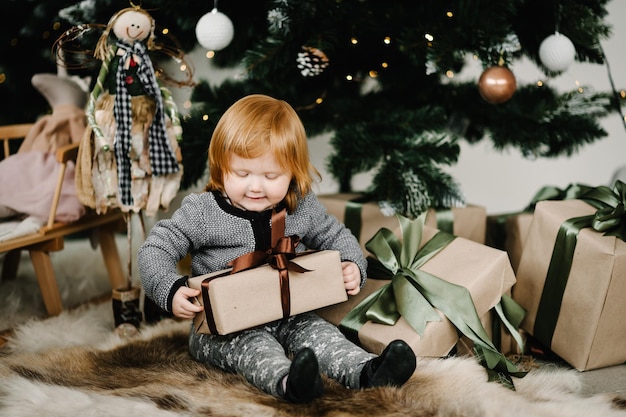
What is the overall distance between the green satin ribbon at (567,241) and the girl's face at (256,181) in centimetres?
57

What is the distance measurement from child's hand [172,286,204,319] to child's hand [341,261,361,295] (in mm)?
299

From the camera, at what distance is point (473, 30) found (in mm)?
1438

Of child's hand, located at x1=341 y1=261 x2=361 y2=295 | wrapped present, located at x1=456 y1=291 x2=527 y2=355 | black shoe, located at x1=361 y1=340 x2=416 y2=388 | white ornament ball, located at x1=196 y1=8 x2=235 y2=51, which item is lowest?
wrapped present, located at x1=456 y1=291 x2=527 y2=355

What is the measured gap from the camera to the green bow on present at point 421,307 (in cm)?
117

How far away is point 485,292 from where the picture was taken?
1.23 metres

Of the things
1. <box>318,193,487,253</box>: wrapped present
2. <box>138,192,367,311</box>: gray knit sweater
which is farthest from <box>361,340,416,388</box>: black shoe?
<box>318,193,487,253</box>: wrapped present

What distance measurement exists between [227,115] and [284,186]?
0.55ft

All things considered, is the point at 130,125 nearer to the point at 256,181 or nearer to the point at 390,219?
the point at 256,181

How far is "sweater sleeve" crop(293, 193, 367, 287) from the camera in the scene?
129 centimetres

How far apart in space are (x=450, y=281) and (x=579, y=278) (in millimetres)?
263

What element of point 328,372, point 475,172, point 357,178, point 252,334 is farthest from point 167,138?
point 475,172

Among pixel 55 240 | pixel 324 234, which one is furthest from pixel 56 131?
pixel 324 234

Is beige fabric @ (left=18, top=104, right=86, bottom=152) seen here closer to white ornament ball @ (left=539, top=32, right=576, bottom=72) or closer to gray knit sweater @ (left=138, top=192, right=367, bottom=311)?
gray knit sweater @ (left=138, top=192, right=367, bottom=311)

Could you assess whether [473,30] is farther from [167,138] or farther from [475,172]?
[475,172]
